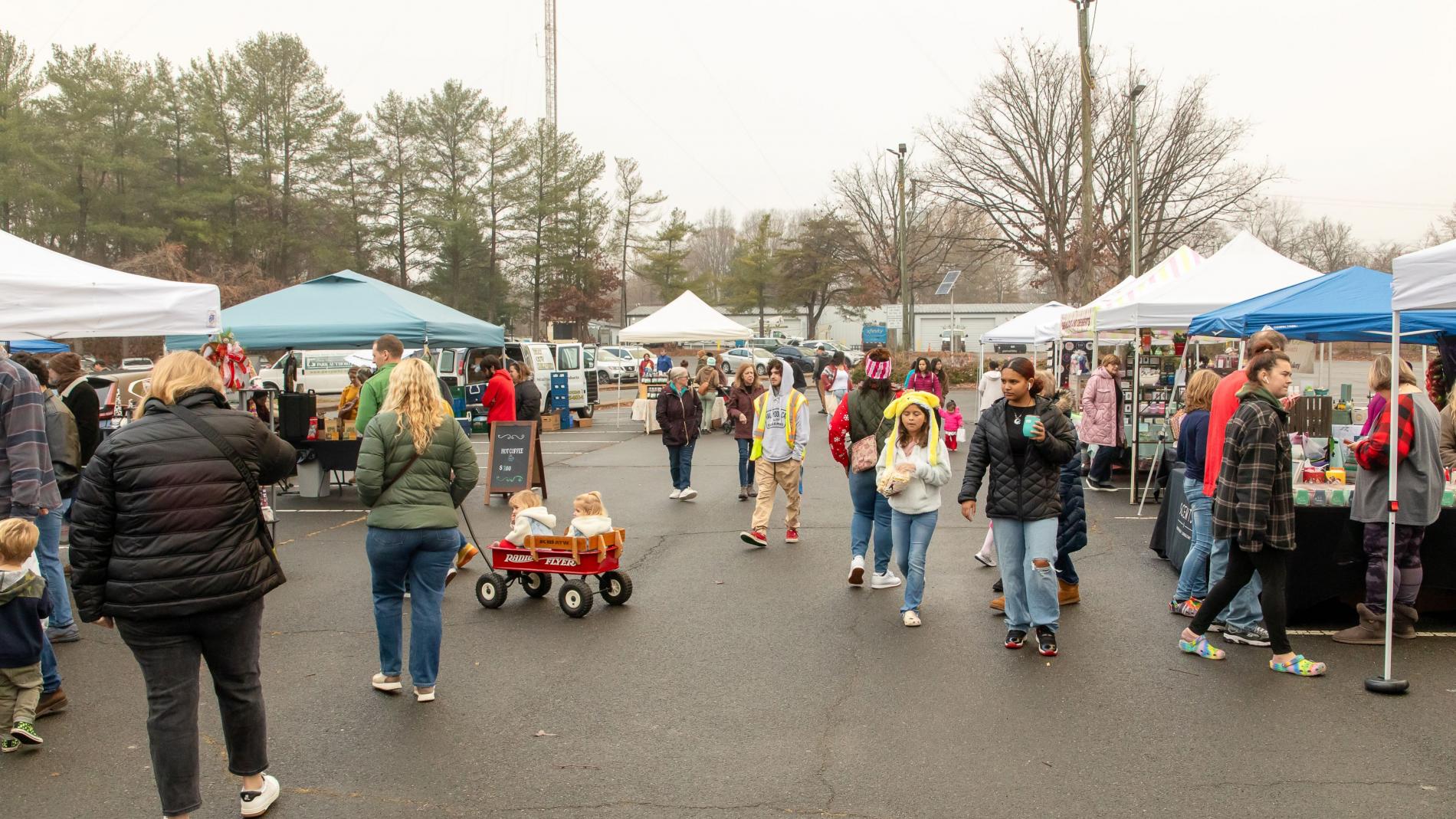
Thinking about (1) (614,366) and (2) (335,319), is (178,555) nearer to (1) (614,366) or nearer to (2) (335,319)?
(2) (335,319)

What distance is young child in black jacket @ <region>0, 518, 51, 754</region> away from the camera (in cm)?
462

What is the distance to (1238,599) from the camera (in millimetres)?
6395

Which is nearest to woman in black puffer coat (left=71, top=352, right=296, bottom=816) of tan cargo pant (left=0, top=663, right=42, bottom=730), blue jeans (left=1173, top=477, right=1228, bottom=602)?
tan cargo pant (left=0, top=663, right=42, bottom=730)

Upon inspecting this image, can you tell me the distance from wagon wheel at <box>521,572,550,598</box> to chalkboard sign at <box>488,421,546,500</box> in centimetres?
442

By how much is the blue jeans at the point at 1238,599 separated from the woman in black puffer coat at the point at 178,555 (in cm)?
541

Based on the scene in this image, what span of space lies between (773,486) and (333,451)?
251 inches

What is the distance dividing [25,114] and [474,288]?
1995 cm

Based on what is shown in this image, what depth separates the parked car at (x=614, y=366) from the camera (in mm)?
43062

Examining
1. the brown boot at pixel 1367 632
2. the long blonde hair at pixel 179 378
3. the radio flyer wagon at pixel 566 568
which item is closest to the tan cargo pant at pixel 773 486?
the radio flyer wagon at pixel 566 568

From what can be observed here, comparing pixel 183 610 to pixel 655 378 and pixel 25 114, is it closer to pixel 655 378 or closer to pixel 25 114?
pixel 655 378

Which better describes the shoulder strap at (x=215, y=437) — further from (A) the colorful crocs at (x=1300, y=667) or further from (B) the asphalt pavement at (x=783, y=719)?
(A) the colorful crocs at (x=1300, y=667)

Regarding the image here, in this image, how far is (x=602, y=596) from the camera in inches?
299

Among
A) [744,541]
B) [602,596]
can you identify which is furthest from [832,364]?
[602,596]

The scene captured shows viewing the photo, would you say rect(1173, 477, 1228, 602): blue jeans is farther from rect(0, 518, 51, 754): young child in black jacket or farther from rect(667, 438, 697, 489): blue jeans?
rect(667, 438, 697, 489): blue jeans
